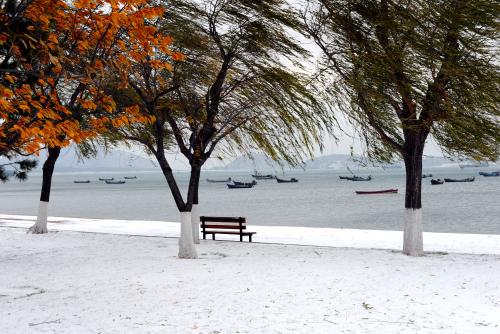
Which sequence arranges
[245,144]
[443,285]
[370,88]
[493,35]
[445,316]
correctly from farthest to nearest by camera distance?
[245,144] < [370,88] < [493,35] < [443,285] < [445,316]

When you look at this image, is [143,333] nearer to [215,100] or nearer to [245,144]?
[215,100]

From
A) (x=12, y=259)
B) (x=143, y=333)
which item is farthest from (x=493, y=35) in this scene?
(x=12, y=259)

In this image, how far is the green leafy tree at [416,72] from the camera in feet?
38.4

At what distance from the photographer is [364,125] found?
13.6 meters

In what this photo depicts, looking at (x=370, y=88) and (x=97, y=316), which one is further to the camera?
(x=370, y=88)

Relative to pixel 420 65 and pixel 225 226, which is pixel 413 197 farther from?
pixel 225 226

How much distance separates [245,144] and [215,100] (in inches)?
A: 91.5

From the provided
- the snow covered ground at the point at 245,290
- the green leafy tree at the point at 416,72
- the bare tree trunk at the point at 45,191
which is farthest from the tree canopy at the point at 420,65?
the bare tree trunk at the point at 45,191

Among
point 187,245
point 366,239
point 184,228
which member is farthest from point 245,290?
point 366,239

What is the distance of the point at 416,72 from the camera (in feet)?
39.1

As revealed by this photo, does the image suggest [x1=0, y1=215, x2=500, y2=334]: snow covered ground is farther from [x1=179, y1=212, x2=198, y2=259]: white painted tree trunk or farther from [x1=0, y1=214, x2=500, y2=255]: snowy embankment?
[x1=0, y1=214, x2=500, y2=255]: snowy embankment

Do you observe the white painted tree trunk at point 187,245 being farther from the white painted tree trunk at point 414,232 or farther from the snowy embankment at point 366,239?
the white painted tree trunk at point 414,232

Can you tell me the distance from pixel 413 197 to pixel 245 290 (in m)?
6.33

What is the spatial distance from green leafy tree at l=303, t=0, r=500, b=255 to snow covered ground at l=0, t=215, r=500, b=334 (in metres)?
2.88
